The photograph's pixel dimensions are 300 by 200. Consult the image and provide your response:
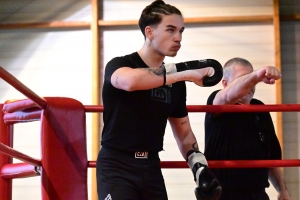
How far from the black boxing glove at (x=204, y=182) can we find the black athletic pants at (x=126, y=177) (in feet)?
0.63

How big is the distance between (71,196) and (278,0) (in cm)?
449

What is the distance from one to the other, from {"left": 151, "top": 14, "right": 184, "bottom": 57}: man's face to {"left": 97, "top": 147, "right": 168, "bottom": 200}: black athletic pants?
53 cm

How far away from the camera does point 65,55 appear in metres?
6.23

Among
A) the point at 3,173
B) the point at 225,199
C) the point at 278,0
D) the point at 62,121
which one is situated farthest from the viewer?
the point at 278,0

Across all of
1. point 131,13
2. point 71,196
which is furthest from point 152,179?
point 131,13

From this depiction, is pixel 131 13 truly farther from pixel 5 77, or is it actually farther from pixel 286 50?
pixel 5 77

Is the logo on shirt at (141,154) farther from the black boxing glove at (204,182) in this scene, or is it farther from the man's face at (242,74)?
the man's face at (242,74)

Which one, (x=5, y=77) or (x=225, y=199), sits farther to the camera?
(x=225, y=199)

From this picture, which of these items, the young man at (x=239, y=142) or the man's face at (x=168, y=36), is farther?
the young man at (x=239, y=142)

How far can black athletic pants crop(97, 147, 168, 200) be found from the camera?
7.20 ft

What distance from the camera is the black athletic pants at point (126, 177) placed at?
2193 millimetres

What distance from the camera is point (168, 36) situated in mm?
2393

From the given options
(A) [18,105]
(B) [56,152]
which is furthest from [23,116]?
(B) [56,152]

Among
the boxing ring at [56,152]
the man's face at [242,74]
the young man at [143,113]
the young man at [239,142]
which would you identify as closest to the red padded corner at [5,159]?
the boxing ring at [56,152]
